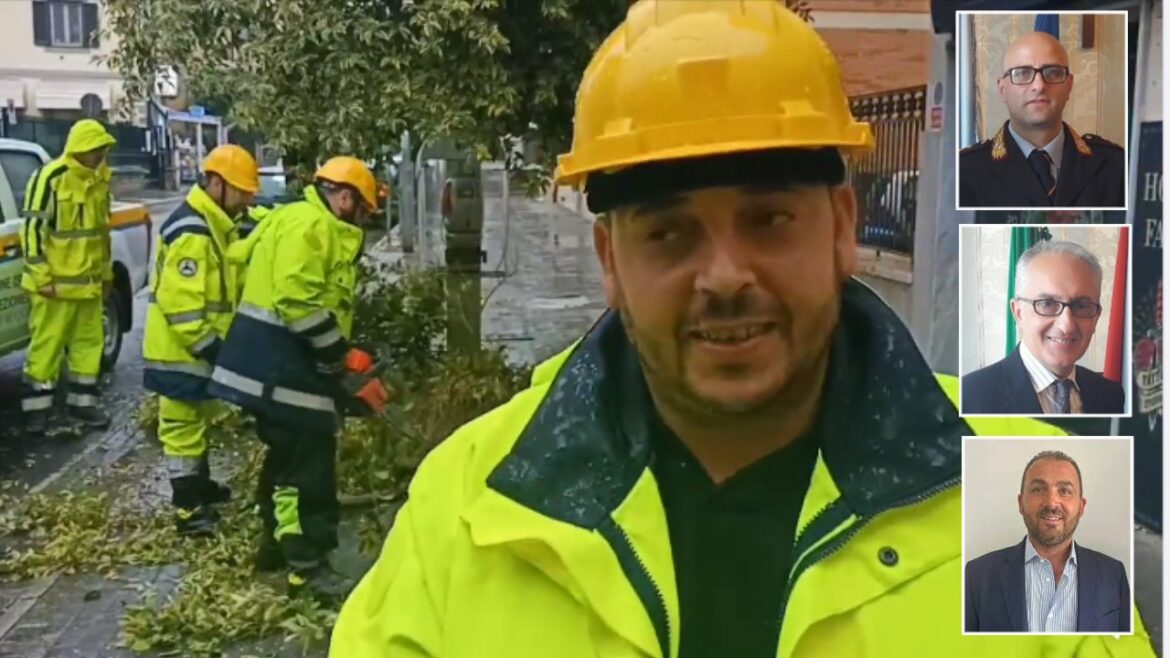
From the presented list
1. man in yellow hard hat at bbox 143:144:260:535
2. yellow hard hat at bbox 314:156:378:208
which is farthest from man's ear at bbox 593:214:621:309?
man in yellow hard hat at bbox 143:144:260:535

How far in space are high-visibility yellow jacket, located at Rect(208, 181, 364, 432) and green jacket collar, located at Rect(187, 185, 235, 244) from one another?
0.98 feet

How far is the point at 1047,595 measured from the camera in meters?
1.52

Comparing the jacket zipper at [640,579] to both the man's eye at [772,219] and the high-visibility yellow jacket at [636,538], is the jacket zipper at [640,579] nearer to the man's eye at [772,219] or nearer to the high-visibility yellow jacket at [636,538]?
the high-visibility yellow jacket at [636,538]

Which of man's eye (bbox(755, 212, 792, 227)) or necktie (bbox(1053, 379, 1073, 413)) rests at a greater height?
man's eye (bbox(755, 212, 792, 227))

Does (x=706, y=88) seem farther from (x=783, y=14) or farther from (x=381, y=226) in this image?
(x=381, y=226)

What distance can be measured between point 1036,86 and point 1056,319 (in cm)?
29

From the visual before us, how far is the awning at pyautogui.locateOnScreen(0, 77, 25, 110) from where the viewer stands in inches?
114

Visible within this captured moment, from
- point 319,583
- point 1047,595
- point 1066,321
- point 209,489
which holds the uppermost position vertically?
point 1066,321

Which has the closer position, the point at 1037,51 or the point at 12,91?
the point at 1037,51

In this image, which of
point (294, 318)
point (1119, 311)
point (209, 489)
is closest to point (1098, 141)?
point (1119, 311)

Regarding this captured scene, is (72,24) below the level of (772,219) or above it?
above

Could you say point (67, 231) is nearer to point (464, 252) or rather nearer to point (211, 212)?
point (211, 212)

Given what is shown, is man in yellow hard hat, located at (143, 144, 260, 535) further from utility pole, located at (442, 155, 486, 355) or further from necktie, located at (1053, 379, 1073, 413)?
necktie, located at (1053, 379, 1073, 413)

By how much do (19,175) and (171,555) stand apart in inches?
57.9
